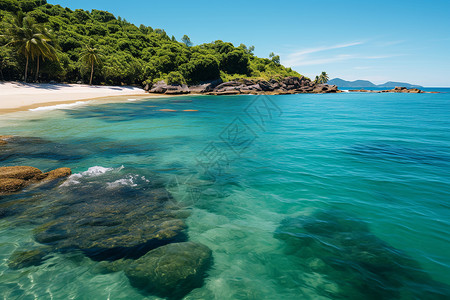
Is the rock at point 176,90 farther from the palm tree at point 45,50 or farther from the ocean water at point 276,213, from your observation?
the ocean water at point 276,213

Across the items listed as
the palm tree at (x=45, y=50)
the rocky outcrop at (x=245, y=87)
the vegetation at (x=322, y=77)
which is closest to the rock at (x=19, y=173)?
the palm tree at (x=45, y=50)

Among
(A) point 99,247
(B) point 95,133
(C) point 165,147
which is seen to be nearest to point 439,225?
(A) point 99,247

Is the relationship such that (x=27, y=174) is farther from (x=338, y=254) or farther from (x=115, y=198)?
(x=338, y=254)

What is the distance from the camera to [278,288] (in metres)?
4.12

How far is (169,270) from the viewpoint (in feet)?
13.4

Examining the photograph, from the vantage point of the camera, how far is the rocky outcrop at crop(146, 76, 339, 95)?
66.5 meters

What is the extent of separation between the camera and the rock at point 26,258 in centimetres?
430

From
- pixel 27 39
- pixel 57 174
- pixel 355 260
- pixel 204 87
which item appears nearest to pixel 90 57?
pixel 27 39

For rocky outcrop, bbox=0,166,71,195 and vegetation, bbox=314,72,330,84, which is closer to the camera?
rocky outcrop, bbox=0,166,71,195

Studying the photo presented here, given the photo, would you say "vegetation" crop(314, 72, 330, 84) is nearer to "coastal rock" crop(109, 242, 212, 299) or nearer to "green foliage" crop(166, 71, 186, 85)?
"green foliage" crop(166, 71, 186, 85)

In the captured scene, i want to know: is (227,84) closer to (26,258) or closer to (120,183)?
(120,183)

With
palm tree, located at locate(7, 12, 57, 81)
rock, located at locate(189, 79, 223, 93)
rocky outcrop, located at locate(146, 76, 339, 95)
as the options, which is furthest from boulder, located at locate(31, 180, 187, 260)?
rock, located at locate(189, 79, 223, 93)

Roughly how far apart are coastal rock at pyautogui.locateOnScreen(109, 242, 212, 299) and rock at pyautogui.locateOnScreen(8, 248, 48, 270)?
154cm

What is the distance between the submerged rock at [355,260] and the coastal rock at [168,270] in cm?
214
